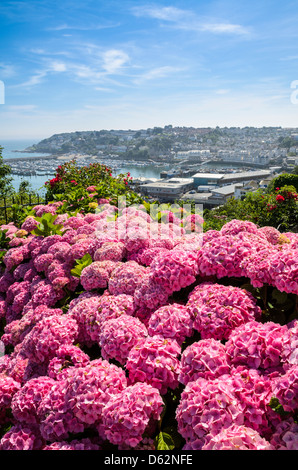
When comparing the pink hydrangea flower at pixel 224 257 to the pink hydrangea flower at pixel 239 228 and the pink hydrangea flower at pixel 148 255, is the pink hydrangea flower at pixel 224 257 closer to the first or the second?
the pink hydrangea flower at pixel 239 228

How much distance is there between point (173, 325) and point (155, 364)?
281 millimetres

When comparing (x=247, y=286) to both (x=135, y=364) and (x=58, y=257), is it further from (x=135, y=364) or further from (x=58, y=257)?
(x=58, y=257)

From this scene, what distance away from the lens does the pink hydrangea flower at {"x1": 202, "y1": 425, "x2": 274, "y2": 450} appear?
120 centimetres

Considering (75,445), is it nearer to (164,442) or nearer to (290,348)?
(164,442)

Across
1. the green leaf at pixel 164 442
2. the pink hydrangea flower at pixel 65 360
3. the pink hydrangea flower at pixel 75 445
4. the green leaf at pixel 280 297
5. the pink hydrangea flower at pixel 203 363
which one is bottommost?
the pink hydrangea flower at pixel 75 445

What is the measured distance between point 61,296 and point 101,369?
4.75 feet

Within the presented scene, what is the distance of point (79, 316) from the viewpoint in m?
2.29

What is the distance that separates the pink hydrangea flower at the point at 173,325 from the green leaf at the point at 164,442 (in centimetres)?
48

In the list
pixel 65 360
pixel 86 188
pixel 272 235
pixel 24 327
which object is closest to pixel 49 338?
pixel 65 360

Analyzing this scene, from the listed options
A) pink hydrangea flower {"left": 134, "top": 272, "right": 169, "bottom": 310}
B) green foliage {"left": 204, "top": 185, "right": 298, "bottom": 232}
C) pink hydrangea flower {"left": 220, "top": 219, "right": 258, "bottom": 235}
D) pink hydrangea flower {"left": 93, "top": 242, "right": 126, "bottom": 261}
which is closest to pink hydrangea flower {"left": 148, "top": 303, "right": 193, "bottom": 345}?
pink hydrangea flower {"left": 134, "top": 272, "right": 169, "bottom": 310}

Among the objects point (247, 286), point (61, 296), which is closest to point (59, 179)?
point (61, 296)

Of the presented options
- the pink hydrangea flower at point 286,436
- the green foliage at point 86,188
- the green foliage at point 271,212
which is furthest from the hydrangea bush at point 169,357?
the green foliage at point 271,212

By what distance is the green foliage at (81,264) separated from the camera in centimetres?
297

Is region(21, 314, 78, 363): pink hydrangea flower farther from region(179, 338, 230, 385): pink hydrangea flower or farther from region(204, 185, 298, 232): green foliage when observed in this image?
region(204, 185, 298, 232): green foliage
